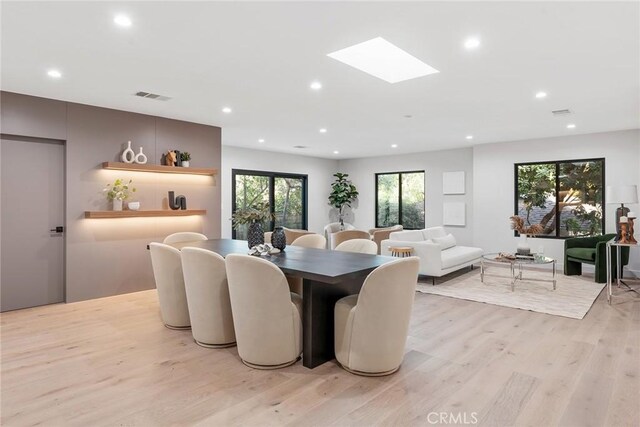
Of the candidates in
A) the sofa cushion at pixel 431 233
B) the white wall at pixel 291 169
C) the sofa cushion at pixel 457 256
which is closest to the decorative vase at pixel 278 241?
the sofa cushion at pixel 457 256

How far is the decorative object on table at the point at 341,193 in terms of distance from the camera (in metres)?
10.5

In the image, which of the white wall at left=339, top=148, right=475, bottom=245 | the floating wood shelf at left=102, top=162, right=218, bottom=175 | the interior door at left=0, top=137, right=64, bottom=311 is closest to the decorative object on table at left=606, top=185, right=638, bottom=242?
the white wall at left=339, top=148, right=475, bottom=245

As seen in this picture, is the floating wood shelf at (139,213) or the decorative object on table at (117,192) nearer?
the floating wood shelf at (139,213)

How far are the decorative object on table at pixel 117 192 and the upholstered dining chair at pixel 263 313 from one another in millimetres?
3062

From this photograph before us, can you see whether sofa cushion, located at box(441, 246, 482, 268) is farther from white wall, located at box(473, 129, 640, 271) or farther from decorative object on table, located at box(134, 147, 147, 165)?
decorative object on table, located at box(134, 147, 147, 165)

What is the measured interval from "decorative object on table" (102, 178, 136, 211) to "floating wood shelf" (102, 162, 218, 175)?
0.76 ft

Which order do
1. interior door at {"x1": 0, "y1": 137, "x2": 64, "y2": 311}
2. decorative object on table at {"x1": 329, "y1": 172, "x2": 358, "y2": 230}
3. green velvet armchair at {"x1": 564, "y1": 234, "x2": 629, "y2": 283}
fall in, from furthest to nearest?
1. decorative object on table at {"x1": 329, "y1": 172, "x2": 358, "y2": 230}
2. green velvet armchair at {"x1": 564, "y1": 234, "x2": 629, "y2": 283}
3. interior door at {"x1": 0, "y1": 137, "x2": 64, "y2": 311}

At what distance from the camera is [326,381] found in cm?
274

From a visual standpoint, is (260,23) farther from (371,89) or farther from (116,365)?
(116,365)

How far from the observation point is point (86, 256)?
507 centimetres

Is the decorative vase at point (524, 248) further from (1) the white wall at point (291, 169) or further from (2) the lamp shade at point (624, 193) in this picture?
(1) the white wall at point (291, 169)

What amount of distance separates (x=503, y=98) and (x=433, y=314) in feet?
8.97

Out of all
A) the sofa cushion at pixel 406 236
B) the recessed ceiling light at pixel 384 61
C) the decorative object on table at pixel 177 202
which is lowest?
the sofa cushion at pixel 406 236

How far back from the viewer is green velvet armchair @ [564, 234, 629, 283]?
6.02 metres
